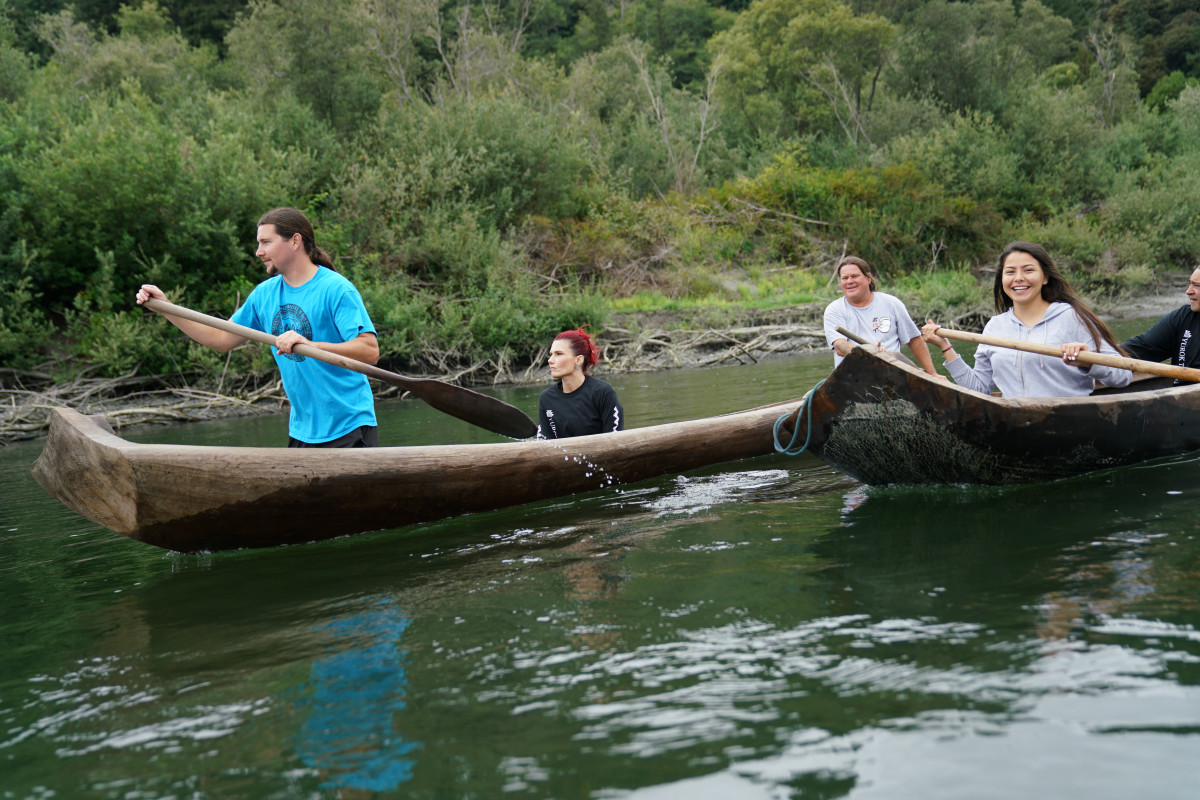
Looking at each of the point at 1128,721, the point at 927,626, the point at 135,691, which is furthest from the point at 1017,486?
the point at 135,691

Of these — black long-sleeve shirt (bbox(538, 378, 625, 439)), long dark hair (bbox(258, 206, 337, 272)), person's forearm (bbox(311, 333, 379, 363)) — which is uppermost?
long dark hair (bbox(258, 206, 337, 272))

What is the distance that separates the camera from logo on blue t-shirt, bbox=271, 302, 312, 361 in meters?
4.05

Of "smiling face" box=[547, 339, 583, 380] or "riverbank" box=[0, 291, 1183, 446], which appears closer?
"smiling face" box=[547, 339, 583, 380]

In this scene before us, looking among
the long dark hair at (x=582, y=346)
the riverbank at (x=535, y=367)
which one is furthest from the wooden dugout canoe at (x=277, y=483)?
the riverbank at (x=535, y=367)

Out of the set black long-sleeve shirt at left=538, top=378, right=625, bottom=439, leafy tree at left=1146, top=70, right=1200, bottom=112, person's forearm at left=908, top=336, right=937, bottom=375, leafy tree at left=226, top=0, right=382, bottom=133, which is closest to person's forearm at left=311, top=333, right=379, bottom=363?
black long-sleeve shirt at left=538, top=378, right=625, bottom=439

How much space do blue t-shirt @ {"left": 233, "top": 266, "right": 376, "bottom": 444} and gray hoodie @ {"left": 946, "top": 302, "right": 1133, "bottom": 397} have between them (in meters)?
3.00

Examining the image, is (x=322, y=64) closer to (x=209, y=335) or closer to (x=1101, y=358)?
(x=209, y=335)

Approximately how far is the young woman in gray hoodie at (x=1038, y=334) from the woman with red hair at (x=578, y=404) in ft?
5.99

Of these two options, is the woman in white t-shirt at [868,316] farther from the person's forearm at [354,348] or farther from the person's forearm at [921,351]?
the person's forearm at [354,348]

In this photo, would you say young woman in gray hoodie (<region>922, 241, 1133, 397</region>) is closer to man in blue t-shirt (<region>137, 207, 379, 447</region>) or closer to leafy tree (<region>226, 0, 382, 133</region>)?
man in blue t-shirt (<region>137, 207, 379, 447</region>)

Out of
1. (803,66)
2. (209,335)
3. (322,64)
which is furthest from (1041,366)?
(803,66)

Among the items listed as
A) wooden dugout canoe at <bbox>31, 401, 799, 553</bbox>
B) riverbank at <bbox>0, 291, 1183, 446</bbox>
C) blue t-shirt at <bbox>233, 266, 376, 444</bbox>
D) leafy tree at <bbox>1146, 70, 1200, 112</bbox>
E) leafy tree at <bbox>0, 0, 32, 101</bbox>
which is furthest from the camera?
leafy tree at <bbox>1146, 70, 1200, 112</bbox>

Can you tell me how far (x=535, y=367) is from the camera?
14.1 metres

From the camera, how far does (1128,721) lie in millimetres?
2061
